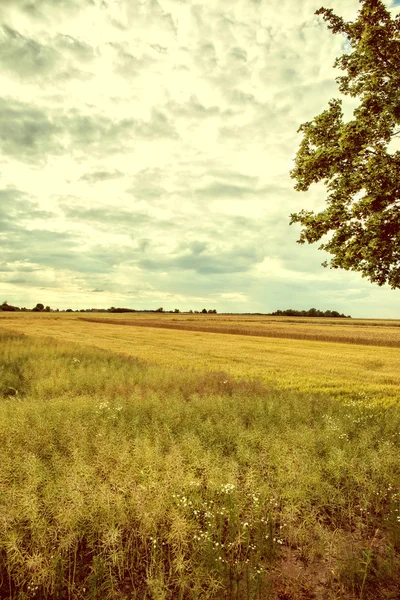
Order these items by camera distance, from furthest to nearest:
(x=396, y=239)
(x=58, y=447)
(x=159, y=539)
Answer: (x=396, y=239)
(x=58, y=447)
(x=159, y=539)

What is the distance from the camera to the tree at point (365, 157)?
12.6 meters

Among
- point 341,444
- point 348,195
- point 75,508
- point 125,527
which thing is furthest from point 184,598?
point 348,195

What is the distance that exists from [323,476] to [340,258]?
9.47 m

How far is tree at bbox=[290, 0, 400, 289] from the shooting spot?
12.6 m

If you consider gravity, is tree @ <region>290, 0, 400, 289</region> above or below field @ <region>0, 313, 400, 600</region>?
above

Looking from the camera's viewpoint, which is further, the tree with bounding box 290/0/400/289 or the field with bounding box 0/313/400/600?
the tree with bounding box 290/0/400/289

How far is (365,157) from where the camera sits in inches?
515

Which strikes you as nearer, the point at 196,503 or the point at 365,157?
the point at 196,503

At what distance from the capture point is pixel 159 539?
15.5ft

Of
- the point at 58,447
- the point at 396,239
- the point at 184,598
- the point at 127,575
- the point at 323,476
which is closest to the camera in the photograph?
the point at 184,598

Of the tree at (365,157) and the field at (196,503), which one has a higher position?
the tree at (365,157)

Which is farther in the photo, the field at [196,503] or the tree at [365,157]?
the tree at [365,157]

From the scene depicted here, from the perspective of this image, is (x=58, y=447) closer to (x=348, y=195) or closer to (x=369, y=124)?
(x=348, y=195)

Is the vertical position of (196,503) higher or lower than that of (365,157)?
lower
